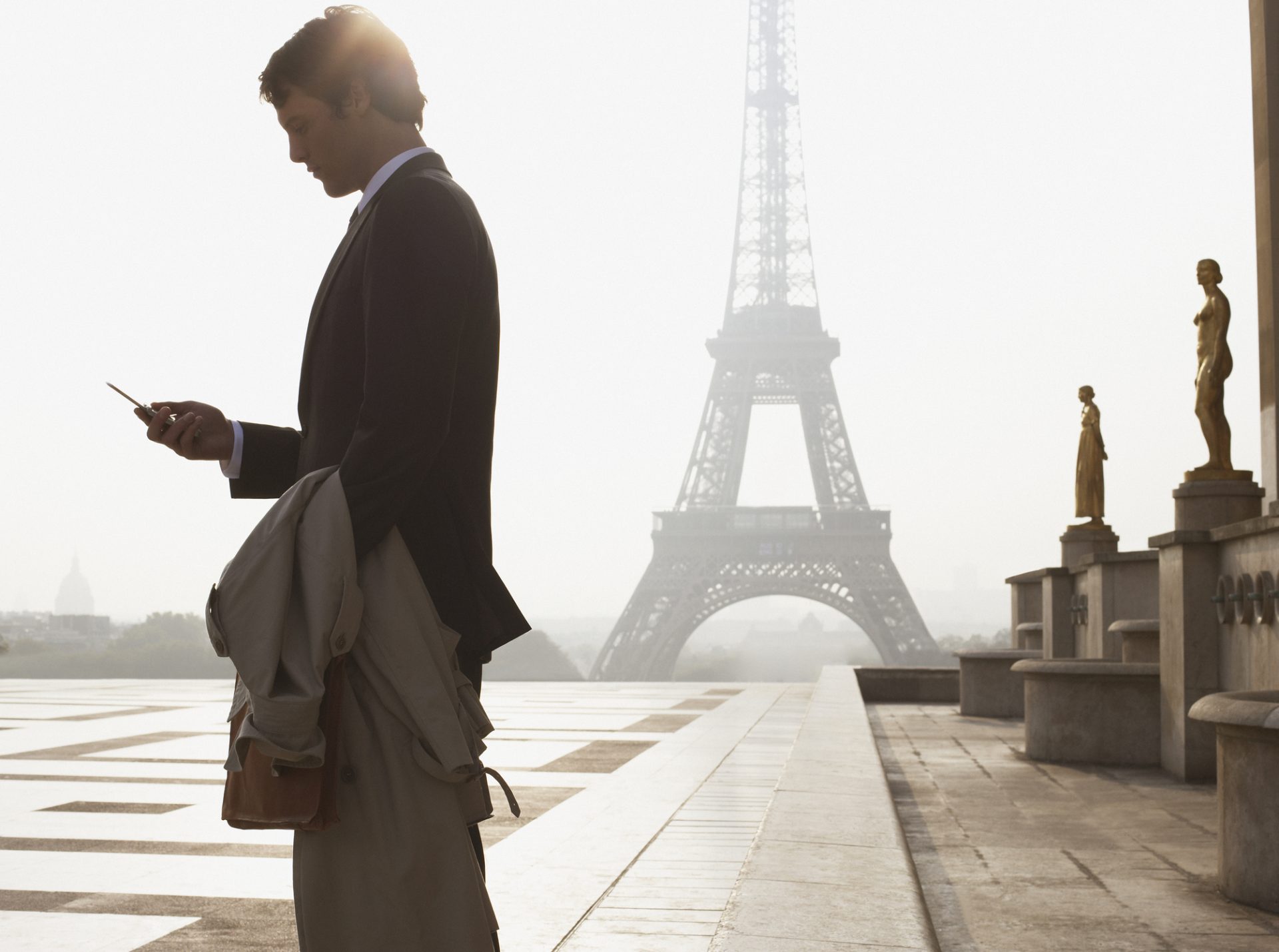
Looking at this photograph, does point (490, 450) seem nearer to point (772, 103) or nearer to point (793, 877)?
point (793, 877)

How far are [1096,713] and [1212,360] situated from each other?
239 cm

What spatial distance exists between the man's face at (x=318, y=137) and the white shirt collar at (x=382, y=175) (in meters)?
0.04

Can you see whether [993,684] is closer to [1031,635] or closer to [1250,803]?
[1031,635]

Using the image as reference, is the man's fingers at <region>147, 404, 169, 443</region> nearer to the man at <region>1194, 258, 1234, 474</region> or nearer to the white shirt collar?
the white shirt collar

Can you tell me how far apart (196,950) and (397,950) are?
2163 mm

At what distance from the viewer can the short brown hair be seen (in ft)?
7.14

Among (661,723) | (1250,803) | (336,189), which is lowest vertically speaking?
(661,723)

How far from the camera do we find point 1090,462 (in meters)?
13.8

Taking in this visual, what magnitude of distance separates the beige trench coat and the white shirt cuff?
45cm

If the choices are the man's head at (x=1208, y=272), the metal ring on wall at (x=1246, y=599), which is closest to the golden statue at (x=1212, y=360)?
the man's head at (x=1208, y=272)

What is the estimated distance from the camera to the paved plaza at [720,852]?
12.8 feet

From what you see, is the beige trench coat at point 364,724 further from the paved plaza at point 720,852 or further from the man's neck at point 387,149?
the paved plaza at point 720,852

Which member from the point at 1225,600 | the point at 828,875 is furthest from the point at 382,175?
the point at 1225,600

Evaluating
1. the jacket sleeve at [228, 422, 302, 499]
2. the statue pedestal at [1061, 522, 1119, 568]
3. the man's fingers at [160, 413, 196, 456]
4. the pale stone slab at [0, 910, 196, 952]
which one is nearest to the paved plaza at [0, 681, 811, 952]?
the pale stone slab at [0, 910, 196, 952]
